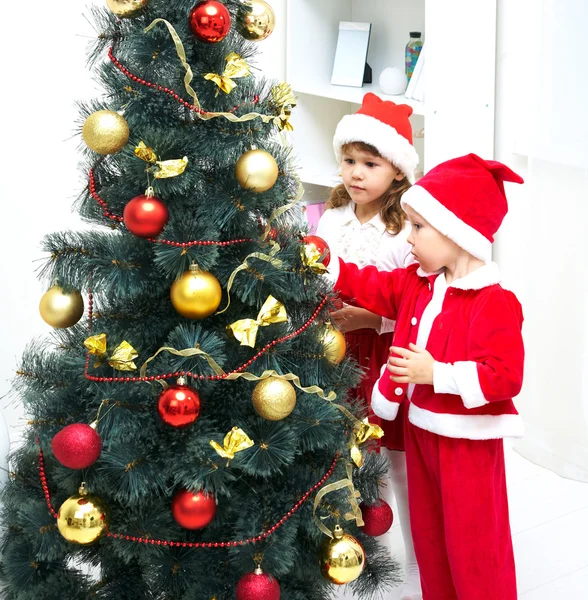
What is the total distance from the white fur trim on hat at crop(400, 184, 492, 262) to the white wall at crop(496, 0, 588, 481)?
3.42ft

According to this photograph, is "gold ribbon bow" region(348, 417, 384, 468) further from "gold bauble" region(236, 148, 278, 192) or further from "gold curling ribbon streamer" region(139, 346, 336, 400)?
"gold bauble" region(236, 148, 278, 192)

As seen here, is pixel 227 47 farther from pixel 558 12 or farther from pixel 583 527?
pixel 583 527

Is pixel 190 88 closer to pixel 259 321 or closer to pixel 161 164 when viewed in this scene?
pixel 161 164

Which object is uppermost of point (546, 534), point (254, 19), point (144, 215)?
point (254, 19)

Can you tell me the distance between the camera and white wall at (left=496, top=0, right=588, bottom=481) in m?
2.38

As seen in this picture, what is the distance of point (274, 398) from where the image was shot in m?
1.28

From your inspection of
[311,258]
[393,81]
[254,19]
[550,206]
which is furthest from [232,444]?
[393,81]

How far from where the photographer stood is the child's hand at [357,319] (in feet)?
5.72

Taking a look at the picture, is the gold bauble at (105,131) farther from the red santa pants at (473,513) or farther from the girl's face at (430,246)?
the red santa pants at (473,513)

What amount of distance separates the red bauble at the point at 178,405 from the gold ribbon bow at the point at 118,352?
0.28 feet

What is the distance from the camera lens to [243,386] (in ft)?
4.50

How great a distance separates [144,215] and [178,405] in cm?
29

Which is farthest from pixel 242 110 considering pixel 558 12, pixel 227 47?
pixel 558 12

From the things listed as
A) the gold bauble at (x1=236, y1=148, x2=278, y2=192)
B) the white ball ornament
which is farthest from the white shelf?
the gold bauble at (x1=236, y1=148, x2=278, y2=192)
